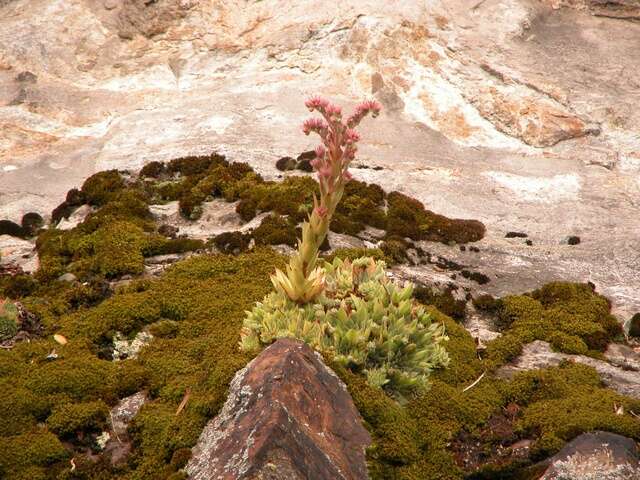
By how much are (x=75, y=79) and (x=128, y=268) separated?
17309 millimetres

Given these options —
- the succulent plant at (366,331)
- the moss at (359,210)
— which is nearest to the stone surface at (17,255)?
the moss at (359,210)

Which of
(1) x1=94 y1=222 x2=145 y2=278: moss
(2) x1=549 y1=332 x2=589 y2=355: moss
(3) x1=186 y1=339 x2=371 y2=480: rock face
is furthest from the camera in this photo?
(1) x1=94 y1=222 x2=145 y2=278: moss

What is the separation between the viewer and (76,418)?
10.7 m

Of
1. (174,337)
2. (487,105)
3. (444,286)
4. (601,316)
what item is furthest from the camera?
(487,105)

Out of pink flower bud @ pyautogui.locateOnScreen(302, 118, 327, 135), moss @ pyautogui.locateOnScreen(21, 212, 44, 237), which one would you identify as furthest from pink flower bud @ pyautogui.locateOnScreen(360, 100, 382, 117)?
moss @ pyautogui.locateOnScreen(21, 212, 44, 237)

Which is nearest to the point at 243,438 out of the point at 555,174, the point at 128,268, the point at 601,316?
the point at 128,268

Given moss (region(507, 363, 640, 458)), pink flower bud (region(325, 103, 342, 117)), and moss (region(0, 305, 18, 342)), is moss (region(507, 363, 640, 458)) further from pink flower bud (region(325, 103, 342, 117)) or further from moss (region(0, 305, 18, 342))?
moss (region(0, 305, 18, 342))

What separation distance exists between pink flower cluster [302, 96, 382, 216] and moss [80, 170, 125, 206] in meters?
11.5

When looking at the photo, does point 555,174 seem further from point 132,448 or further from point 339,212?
point 132,448

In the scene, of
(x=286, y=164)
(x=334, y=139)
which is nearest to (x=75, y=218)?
(x=286, y=164)

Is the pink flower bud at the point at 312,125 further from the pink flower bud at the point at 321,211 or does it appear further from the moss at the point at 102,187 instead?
the moss at the point at 102,187

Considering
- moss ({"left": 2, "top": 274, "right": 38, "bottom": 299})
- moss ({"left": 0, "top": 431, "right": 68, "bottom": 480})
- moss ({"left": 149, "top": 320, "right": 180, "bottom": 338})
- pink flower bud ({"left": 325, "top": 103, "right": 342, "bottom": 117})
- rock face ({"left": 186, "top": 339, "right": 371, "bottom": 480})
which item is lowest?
moss ({"left": 2, "top": 274, "right": 38, "bottom": 299})

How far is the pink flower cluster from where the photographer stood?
10656 millimetres

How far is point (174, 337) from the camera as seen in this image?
1329 cm
